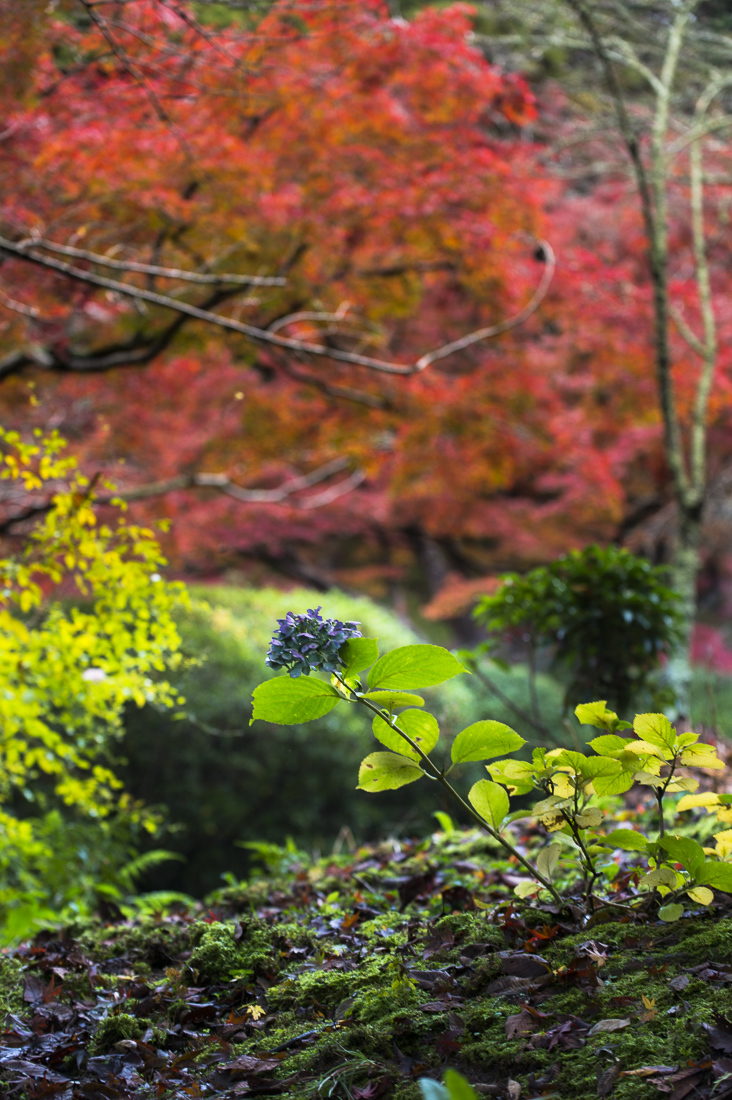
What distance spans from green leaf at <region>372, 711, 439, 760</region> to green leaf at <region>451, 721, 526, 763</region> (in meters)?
0.06

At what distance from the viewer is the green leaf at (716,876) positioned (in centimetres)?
144

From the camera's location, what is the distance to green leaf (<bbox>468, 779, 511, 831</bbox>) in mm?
1629

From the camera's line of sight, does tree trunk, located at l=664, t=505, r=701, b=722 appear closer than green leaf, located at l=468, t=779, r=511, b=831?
No

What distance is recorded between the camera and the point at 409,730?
1.52 metres

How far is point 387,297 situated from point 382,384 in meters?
1.59

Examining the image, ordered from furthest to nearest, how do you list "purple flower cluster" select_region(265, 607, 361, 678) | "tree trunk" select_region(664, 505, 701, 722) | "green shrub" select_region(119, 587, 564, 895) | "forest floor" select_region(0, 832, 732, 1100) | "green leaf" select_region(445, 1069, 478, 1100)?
"green shrub" select_region(119, 587, 564, 895), "tree trunk" select_region(664, 505, 701, 722), "purple flower cluster" select_region(265, 607, 361, 678), "forest floor" select_region(0, 832, 732, 1100), "green leaf" select_region(445, 1069, 478, 1100)

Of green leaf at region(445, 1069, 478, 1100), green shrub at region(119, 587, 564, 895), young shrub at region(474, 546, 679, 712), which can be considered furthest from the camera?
green shrub at region(119, 587, 564, 895)

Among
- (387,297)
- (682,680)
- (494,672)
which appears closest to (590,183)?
(387,297)

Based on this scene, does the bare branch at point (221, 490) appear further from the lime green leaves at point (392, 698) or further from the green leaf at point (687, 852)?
the green leaf at point (687, 852)

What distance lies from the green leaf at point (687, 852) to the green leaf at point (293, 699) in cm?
69

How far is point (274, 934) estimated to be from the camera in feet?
6.53

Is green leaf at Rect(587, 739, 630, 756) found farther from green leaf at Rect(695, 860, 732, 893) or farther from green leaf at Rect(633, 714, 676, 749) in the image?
green leaf at Rect(695, 860, 732, 893)

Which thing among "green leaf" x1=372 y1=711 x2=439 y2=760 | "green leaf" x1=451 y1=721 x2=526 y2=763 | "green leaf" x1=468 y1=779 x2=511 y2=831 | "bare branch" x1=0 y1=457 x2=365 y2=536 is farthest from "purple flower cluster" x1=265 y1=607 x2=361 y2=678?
"bare branch" x1=0 y1=457 x2=365 y2=536

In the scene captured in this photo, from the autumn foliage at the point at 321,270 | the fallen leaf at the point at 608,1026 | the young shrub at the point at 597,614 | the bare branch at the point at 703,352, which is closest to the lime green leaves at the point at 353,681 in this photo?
the fallen leaf at the point at 608,1026
